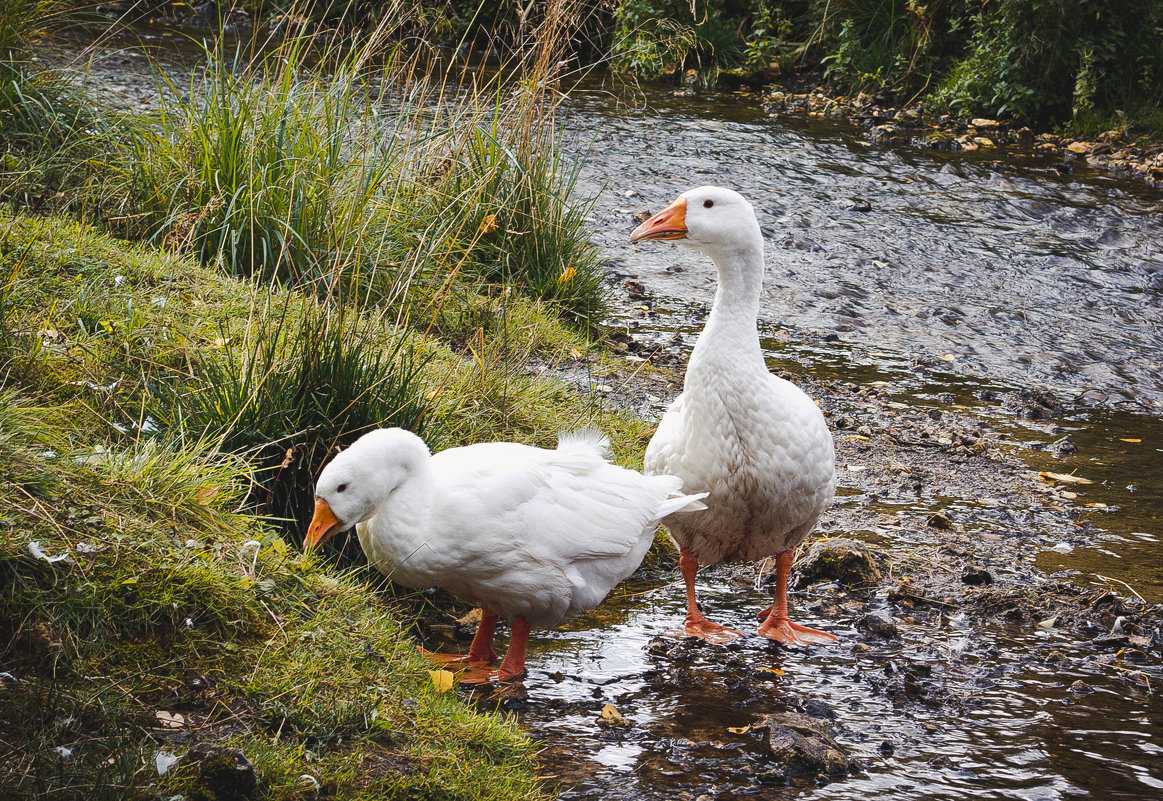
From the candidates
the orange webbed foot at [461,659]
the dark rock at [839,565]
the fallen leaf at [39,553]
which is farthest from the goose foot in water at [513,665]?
the dark rock at [839,565]

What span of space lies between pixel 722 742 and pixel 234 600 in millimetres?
1565

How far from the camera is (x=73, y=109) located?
642 centimetres

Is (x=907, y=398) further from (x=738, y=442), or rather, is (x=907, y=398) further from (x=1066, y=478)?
(x=738, y=442)

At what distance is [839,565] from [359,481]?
228cm

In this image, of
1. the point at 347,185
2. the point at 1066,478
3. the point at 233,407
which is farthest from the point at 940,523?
the point at 347,185

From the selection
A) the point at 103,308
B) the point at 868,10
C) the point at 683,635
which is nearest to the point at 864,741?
the point at 683,635

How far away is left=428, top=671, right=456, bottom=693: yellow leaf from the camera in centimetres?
329

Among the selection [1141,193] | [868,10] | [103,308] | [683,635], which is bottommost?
[683,635]

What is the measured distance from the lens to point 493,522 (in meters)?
3.51

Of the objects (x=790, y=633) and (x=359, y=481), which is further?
(x=790, y=633)

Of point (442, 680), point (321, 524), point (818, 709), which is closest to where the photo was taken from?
point (442, 680)

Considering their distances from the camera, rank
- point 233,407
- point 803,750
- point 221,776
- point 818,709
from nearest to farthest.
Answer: point 221,776 < point 803,750 < point 818,709 < point 233,407

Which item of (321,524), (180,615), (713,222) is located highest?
(713,222)

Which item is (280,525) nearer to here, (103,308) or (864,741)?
(103,308)
